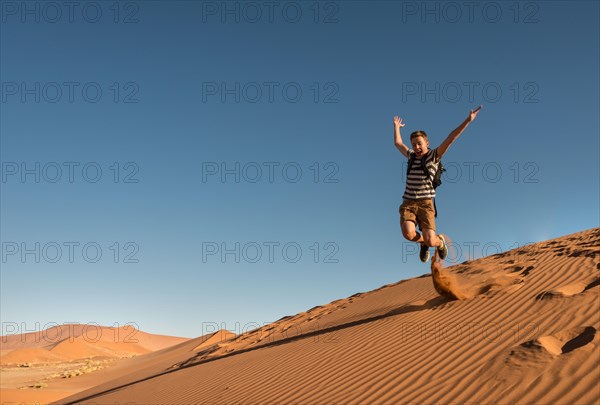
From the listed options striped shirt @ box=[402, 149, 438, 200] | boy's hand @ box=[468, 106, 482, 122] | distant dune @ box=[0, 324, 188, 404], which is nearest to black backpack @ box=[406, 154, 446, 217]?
striped shirt @ box=[402, 149, 438, 200]

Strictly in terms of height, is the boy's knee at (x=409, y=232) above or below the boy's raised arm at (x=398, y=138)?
below

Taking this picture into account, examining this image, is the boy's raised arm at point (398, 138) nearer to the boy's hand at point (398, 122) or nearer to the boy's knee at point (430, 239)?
the boy's hand at point (398, 122)

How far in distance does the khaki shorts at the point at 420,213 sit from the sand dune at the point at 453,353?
89 cm

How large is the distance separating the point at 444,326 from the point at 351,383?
5.48 ft

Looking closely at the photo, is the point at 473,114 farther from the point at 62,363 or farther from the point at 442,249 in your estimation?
the point at 62,363

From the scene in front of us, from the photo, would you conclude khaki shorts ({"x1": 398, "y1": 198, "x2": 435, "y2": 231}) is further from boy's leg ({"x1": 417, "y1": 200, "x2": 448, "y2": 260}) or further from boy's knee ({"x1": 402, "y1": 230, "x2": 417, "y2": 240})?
boy's knee ({"x1": 402, "y1": 230, "x2": 417, "y2": 240})

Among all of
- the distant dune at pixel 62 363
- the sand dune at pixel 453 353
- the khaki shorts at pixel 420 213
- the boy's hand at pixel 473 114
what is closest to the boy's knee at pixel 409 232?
the khaki shorts at pixel 420 213

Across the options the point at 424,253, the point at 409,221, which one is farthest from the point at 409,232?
the point at 424,253

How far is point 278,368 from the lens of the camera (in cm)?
740

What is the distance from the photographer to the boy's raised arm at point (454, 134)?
239 inches

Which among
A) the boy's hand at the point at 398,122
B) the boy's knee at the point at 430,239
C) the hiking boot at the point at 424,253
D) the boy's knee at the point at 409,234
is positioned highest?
the boy's hand at the point at 398,122

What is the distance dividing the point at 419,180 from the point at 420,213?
0.45 m

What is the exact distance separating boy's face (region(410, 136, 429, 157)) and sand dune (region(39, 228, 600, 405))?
6.02 feet

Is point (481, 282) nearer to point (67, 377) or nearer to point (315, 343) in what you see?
point (315, 343)
